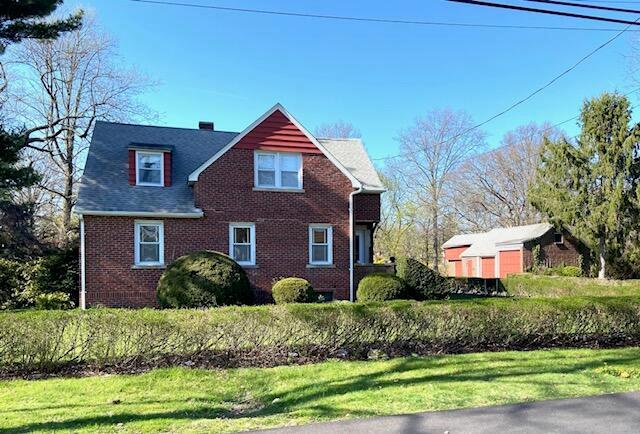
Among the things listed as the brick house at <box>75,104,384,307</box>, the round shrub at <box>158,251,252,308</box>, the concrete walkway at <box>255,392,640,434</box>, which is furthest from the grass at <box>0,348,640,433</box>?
the brick house at <box>75,104,384,307</box>

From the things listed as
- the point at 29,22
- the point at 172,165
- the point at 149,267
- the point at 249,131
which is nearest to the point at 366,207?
the point at 249,131

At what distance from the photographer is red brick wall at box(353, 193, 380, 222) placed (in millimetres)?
18094

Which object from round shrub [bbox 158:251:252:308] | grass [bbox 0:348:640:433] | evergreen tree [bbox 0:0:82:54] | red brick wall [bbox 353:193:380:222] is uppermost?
evergreen tree [bbox 0:0:82:54]

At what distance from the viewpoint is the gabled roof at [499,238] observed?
30.9 m

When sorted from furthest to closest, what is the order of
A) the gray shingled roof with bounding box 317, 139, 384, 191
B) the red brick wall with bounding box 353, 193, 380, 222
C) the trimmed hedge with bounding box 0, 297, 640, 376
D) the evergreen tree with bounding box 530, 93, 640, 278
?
the evergreen tree with bounding box 530, 93, 640, 278 < the gray shingled roof with bounding box 317, 139, 384, 191 < the red brick wall with bounding box 353, 193, 380, 222 < the trimmed hedge with bounding box 0, 297, 640, 376

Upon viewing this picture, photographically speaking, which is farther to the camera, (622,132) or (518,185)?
(518,185)

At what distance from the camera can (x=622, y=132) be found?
23.0 m

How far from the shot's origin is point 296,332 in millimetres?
7977

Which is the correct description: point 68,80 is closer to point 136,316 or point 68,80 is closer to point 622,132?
point 136,316

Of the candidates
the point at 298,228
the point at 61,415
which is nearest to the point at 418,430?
the point at 61,415

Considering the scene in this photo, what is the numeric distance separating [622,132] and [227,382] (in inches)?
951

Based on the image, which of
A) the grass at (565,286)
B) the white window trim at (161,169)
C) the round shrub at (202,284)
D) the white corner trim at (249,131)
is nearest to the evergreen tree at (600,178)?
the grass at (565,286)

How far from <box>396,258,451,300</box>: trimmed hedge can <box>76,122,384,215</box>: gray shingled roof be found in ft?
11.8

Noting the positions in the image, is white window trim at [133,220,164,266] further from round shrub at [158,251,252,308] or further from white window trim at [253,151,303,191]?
white window trim at [253,151,303,191]
